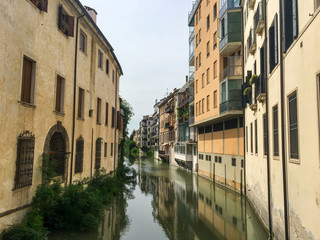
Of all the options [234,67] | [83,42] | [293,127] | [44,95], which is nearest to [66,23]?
[83,42]

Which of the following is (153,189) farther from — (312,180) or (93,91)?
(312,180)

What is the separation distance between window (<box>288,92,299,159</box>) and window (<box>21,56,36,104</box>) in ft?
26.5

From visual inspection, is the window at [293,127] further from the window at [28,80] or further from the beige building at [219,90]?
the beige building at [219,90]

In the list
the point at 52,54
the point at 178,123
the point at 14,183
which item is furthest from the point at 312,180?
the point at 178,123

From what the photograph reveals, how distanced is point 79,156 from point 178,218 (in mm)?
5901

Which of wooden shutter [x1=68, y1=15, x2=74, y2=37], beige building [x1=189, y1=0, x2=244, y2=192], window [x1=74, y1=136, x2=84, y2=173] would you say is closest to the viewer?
wooden shutter [x1=68, y1=15, x2=74, y2=37]

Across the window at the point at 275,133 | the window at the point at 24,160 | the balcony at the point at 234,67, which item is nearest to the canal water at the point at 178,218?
the window at the point at 24,160

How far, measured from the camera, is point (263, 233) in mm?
11211

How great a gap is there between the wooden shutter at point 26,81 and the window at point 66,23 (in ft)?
9.79

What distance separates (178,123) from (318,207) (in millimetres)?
36984

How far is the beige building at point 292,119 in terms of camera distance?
605 cm

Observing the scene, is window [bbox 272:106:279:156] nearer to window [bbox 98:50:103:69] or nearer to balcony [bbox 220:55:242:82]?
balcony [bbox 220:55:242:82]

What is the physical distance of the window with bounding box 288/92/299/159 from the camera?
7.40 meters

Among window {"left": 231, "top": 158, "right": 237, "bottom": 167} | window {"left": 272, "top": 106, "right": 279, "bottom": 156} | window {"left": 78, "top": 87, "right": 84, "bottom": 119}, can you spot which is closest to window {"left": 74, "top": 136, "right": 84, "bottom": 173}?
window {"left": 78, "top": 87, "right": 84, "bottom": 119}
